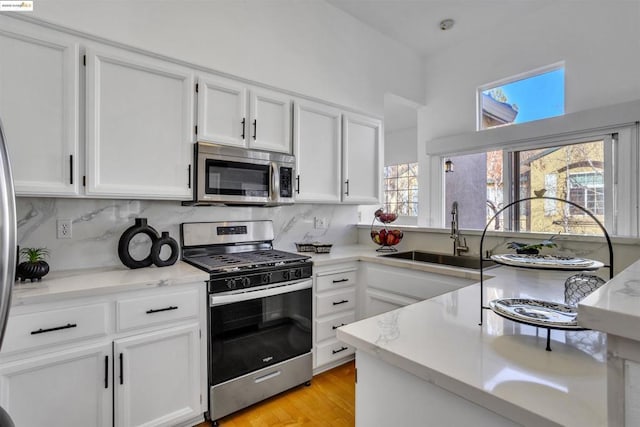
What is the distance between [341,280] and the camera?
98.7 inches

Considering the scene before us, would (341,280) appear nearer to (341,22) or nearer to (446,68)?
(341,22)

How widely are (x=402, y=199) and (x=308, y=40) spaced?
167 inches

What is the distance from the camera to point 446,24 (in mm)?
3146

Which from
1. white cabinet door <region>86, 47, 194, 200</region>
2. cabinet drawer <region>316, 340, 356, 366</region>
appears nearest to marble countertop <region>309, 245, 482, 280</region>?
cabinet drawer <region>316, 340, 356, 366</region>

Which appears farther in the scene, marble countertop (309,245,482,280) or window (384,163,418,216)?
window (384,163,418,216)

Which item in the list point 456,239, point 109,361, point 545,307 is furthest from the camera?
point 456,239

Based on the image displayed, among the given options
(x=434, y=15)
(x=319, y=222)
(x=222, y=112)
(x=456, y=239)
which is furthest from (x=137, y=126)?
(x=434, y=15)

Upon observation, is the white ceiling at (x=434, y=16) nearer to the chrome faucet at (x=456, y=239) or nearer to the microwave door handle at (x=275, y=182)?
the microwave door handle at (x=275, y=182)

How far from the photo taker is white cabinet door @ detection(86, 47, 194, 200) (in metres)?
1.74

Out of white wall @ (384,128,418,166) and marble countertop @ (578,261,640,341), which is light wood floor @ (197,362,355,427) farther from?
white wall @ (384,128,418,166)

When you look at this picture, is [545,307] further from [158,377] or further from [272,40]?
[272,40]

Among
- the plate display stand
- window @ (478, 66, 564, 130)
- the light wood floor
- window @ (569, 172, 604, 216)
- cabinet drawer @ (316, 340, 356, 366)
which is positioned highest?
window @ (478, 66, 564, 130)

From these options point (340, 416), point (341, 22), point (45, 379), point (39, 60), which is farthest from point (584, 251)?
point (39, 60)

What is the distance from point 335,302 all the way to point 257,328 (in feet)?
2.25
